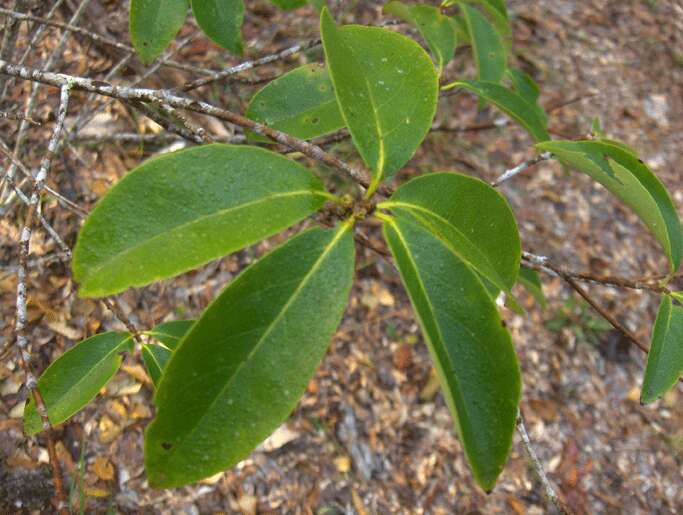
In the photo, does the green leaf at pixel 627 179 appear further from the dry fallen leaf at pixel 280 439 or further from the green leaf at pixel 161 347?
the dry fallen leaf at pixel 280 439

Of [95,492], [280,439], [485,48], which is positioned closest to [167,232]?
[485,48]

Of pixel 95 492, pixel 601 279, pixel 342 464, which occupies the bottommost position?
pixel 342 464

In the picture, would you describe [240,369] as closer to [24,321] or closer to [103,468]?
[24,321]

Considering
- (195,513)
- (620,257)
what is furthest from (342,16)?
(195,513)

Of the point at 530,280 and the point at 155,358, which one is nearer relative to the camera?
the point at 155,358

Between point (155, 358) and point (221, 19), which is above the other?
Result: point (221, 19)

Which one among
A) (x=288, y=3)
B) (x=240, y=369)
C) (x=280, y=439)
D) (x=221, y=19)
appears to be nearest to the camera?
(x=240, y=369)

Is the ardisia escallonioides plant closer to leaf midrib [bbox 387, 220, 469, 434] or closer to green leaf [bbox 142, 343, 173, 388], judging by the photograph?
leaf midrib [bbox 387, 220, 469, 434]
